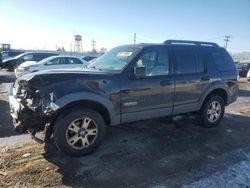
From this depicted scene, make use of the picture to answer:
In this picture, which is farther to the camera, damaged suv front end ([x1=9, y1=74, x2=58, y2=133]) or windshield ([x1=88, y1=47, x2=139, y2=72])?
windshield ([x1=88, y1=47, x2=139, y2=72])

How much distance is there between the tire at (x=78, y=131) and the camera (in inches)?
156

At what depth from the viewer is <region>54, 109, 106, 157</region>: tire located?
3975mm

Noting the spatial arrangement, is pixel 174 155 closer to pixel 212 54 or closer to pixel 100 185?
pixel 100 185

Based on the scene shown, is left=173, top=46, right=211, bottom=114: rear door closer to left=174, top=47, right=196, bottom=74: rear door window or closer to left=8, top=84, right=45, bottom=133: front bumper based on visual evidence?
left=174, top=47, right=196, bottom=74: rear door window

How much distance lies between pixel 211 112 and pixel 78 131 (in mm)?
3511

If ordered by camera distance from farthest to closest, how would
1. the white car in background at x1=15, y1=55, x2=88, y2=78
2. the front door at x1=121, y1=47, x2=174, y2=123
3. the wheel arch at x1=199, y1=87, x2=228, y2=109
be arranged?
the white car in background at x1=15, y1=55, x2=88, y2=78
the wheel arch at x1=199, y1=87, x2=228, y2=109
the front door at x1=121, y1=47, x2=174, y2=123

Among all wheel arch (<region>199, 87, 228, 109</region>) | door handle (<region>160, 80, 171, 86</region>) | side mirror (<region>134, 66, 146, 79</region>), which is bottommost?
wheel arch (<region>199, 87, 228, 109</region>)

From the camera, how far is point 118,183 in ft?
11.3

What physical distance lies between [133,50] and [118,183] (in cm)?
256

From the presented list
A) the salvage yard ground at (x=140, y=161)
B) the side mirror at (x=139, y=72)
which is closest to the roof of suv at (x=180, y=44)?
the side mirror at (x=139, y=72)

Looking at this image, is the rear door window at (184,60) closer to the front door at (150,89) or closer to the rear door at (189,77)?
the rear door at (189,77)

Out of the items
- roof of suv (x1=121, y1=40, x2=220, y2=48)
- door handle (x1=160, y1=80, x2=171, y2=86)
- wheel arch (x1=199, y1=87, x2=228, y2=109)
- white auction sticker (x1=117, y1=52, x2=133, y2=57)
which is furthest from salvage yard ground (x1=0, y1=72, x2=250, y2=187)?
roof of suv (x1=121, y1=40, x2=220, y2=48)

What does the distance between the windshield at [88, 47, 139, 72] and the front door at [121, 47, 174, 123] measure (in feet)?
0.73

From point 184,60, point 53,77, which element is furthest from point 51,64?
point 53,77
